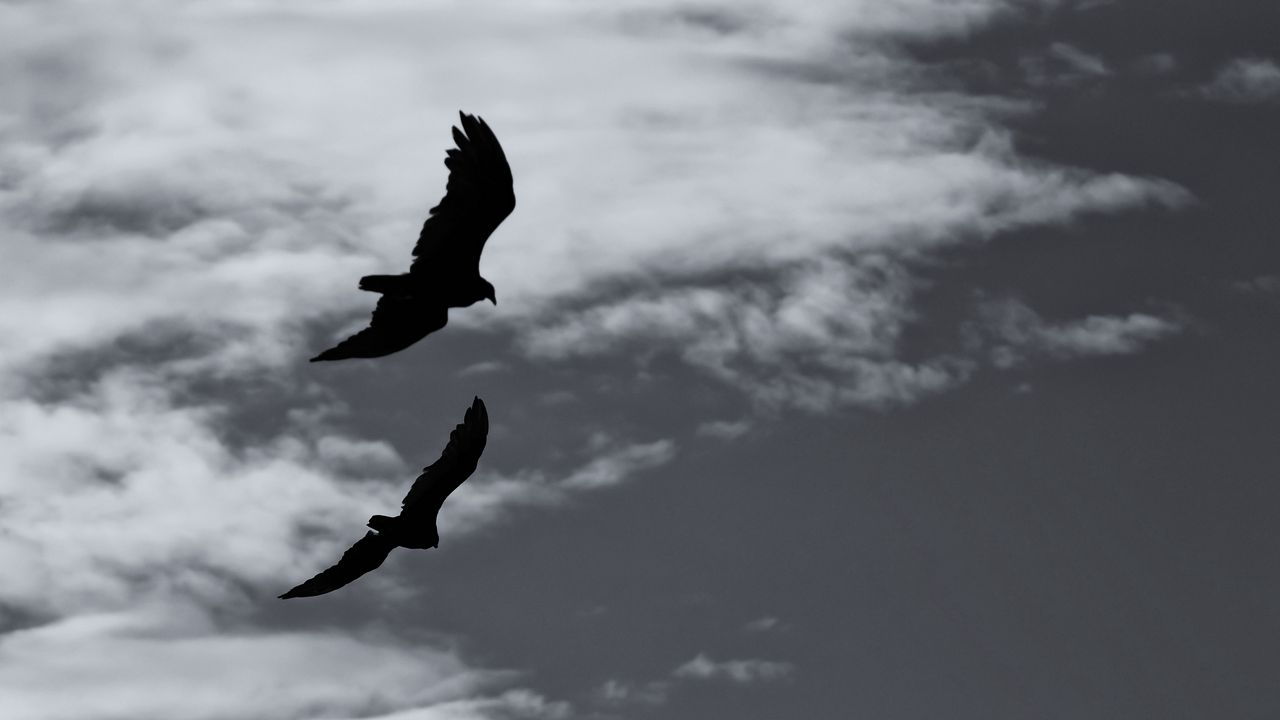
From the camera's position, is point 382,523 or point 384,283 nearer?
point 384,283

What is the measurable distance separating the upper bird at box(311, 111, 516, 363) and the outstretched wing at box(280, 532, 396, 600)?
15.1 ft

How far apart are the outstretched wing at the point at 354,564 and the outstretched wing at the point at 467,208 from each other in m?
5.34

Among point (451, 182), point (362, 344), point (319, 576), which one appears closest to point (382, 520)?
point (319, 576)

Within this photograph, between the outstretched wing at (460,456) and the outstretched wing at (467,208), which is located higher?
the outstretched wing at (467,208)

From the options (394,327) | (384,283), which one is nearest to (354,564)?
(394,327)

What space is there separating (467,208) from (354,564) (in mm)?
6330

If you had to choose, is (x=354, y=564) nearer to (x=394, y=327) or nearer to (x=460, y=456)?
(x=460, y=456)

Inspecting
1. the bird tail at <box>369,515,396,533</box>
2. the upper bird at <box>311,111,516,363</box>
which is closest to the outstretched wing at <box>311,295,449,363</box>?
the upper bird at <box>311,111,516,363</box>

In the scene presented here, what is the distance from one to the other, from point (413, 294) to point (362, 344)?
0.88m

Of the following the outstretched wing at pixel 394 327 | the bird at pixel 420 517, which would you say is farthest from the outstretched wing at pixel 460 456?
the outstretched wing at pixel 394 327

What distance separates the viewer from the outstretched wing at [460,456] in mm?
23719

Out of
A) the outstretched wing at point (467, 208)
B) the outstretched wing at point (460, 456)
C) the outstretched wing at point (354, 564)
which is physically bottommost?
the outstretched wing at point (354, 564)

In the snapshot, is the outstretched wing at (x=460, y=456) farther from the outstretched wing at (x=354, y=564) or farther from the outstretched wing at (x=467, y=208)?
the outstretched wing at (x=467, y=208)

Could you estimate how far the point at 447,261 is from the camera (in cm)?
2122
